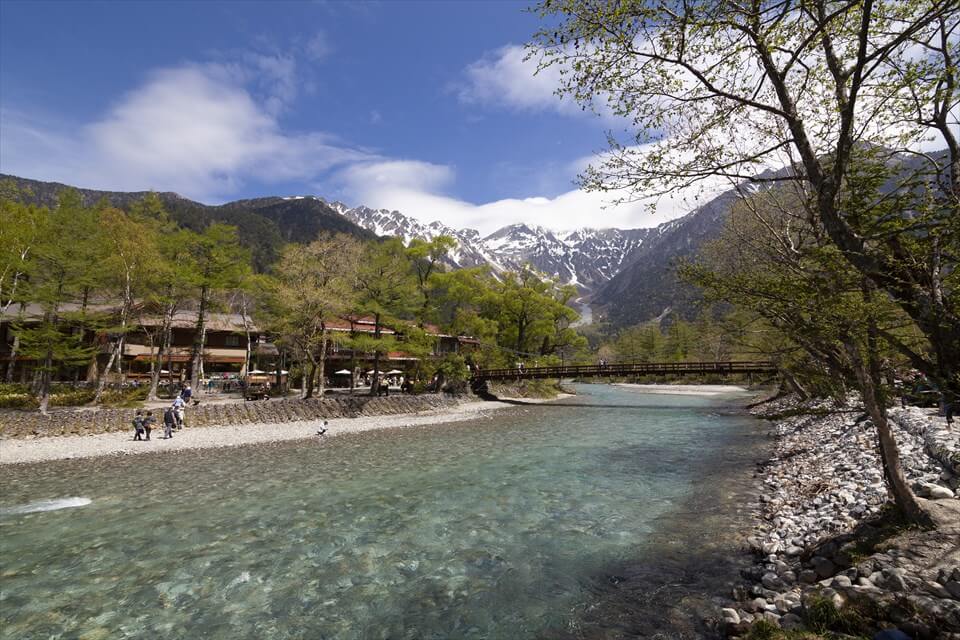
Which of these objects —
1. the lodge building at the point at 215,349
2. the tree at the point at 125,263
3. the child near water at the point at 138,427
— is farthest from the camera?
the lodge building at the point at 215,349

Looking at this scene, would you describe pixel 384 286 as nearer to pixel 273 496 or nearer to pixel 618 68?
pixel 273 496

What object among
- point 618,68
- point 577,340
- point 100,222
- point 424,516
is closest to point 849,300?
point 618,68

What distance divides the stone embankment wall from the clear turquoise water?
5270 mm

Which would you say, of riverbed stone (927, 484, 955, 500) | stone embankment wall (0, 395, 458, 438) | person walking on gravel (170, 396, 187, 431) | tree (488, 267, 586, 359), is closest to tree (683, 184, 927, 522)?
riverbed stone (927, 484, 955, 500)

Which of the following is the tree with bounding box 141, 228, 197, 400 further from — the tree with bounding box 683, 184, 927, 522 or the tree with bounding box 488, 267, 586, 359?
the tree with bounding box 683, 184, 927, 522

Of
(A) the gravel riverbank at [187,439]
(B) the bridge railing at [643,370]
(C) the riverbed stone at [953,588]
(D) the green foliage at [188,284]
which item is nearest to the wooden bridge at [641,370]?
(B) the bridge railing at [643,370]

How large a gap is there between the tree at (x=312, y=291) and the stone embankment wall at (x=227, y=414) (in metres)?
2.72

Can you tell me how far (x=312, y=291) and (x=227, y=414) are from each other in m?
8.19

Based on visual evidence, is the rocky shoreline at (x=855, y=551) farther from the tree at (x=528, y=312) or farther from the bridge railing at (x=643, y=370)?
the tree at (x=528, y=312)

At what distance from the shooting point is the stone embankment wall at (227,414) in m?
19.2

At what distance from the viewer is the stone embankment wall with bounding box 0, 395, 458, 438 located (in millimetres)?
19172

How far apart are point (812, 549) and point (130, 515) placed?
1427 cm

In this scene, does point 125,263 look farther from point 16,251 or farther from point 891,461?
point 891,461

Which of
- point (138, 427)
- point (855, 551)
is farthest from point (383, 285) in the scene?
point (855, 551)
